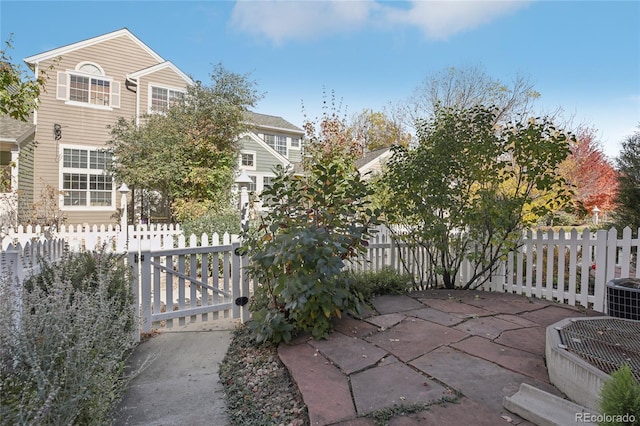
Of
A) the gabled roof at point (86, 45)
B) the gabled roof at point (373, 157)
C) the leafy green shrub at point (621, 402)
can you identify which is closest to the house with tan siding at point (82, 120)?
the gabled roof at point (86, 45)

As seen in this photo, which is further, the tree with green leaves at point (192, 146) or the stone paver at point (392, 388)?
the tree with green leaves at point (192, 146)

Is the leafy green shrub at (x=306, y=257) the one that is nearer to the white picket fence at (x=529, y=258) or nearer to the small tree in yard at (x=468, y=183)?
the white picket fence at (x=529, y=258)

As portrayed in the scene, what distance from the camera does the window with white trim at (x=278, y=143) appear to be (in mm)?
17922

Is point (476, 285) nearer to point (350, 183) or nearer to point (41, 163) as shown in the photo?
point (350, 183)

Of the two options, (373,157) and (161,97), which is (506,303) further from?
(373,157)

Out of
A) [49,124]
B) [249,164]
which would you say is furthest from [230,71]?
[49,124]

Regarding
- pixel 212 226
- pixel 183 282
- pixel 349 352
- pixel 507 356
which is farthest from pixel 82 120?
pixel 507 356

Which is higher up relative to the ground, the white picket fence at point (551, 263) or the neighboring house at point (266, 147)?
the neighboring house at point (266, 147)

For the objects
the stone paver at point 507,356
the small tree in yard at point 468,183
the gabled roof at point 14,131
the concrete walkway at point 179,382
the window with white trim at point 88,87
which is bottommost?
the concrete walkway at point 179,382

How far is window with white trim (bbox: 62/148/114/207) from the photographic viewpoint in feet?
39.3

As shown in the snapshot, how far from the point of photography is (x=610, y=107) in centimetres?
1123

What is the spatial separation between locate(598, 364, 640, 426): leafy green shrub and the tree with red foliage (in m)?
13.7

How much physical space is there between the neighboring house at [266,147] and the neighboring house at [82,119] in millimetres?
3624

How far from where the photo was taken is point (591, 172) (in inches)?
507
